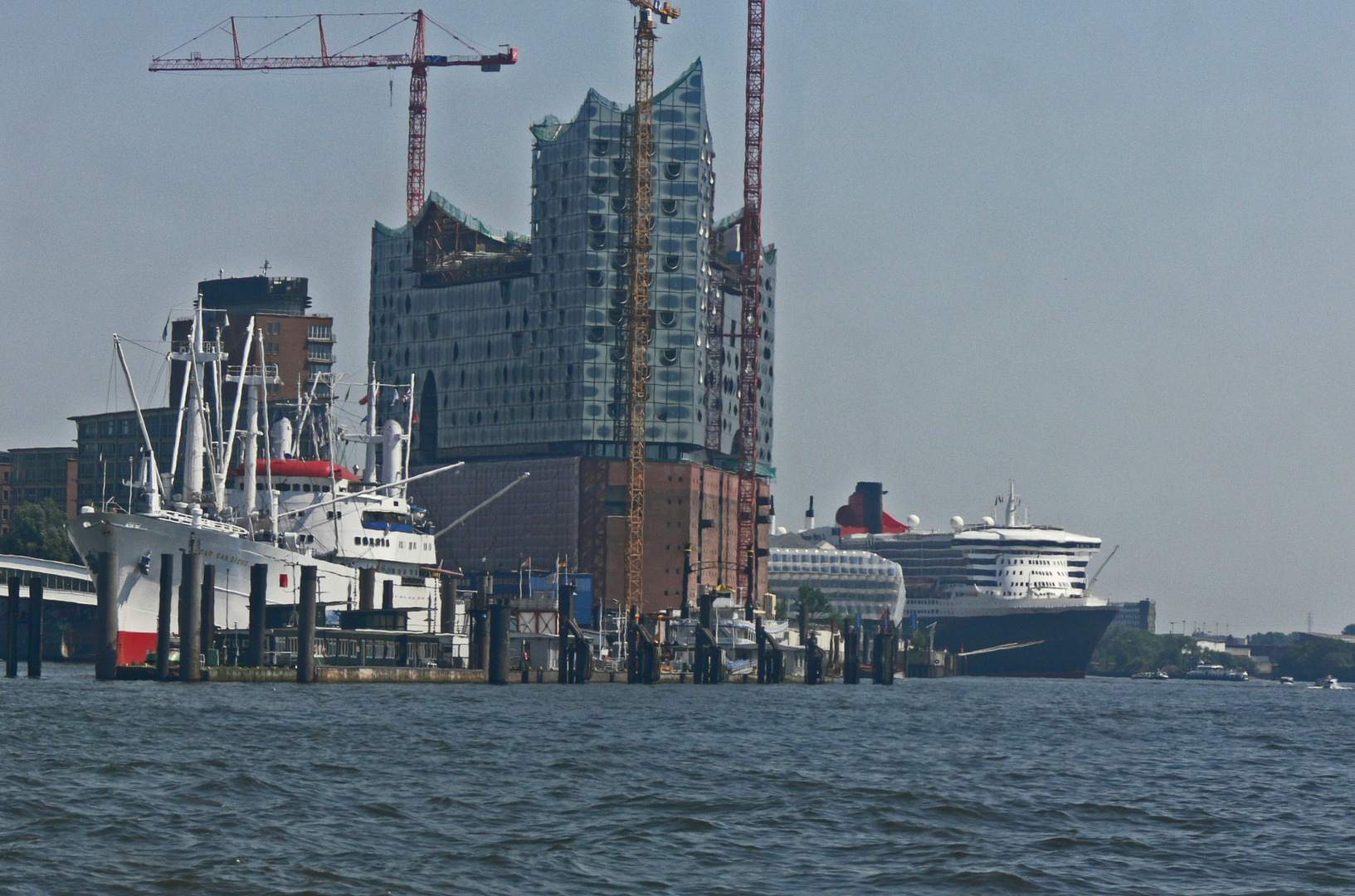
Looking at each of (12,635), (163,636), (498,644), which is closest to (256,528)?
(498,644)

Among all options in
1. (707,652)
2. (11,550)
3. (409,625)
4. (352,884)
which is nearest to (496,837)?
(352,884)

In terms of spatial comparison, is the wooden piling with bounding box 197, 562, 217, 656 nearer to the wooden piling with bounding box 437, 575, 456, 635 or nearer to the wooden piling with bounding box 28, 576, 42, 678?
the wooden piling with bounding box 28, 576, 42, 678

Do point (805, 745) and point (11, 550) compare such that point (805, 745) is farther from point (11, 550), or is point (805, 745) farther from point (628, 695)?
point (11, 550)

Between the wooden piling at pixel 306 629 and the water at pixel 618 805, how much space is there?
1598cm

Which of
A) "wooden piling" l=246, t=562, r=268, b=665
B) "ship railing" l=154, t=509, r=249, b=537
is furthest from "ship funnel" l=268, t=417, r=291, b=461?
"wooden piling" l=246, t=562, r=268, b=665

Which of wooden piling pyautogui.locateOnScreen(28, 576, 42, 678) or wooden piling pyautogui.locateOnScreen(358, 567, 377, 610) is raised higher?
wooden piling pyautogui.locateOnScreen(358, 567, 377, 610)

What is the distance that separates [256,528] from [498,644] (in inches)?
949

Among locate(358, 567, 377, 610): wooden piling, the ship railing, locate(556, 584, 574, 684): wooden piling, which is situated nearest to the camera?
the ship railing

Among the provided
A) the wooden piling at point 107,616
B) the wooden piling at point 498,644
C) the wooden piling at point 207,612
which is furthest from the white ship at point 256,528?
the wooden piling at point 498,644

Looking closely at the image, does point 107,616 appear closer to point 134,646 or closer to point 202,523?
point 134,646

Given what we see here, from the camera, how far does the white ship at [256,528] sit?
122938 millimetres

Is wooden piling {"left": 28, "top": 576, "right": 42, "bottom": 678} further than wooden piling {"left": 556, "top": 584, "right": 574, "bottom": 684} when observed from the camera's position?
No

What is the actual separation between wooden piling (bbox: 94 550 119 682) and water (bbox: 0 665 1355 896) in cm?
1275

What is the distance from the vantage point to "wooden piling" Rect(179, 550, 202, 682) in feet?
324
